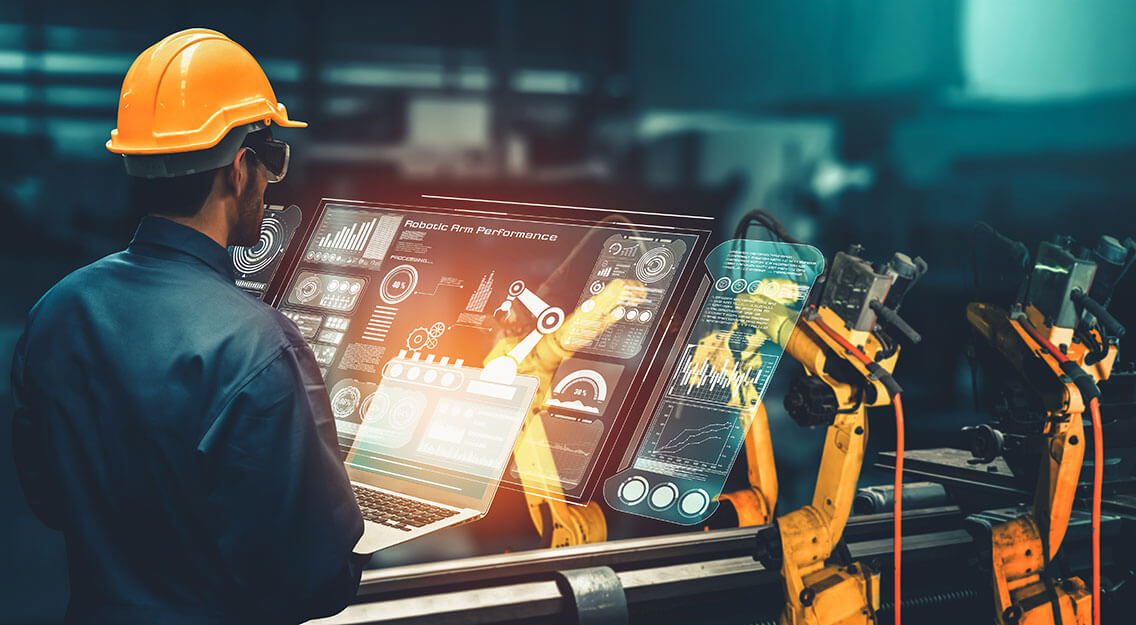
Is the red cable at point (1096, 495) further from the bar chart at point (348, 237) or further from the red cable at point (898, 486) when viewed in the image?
the bar chart at point (348, 237)

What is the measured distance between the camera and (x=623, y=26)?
3.34 metres

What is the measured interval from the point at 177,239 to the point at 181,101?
0.86 ft

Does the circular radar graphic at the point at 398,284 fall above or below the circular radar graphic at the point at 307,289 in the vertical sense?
above

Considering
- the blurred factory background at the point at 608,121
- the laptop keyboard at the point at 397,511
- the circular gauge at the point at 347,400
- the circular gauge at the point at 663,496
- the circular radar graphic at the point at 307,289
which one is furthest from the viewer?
the blurred factory background at the point at 608,121

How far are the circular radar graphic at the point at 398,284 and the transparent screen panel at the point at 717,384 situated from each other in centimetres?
74

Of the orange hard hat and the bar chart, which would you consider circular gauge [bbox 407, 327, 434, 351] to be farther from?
the orange hard hat

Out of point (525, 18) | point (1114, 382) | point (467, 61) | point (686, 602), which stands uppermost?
point (525, 18)

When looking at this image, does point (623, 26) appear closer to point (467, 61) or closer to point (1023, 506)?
point (467, 61)

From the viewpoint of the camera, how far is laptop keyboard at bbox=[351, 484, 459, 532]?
188 cm

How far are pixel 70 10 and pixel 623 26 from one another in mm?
1859

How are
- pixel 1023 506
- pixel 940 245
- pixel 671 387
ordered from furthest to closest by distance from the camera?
pixel 940 245 < pixel 1023 506 < pixel 671 387

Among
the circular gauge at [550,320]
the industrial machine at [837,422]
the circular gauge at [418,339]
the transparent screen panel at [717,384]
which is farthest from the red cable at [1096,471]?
the circular gauge at [418,339]

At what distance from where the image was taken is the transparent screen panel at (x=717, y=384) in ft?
6.89

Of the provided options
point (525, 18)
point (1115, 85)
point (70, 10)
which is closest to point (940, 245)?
point (1115, 85)
